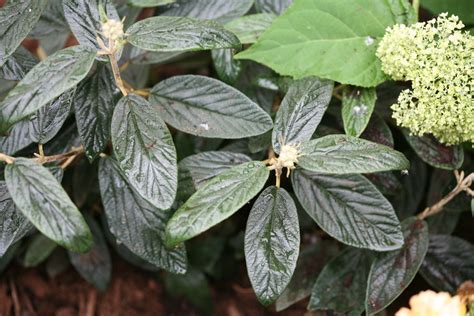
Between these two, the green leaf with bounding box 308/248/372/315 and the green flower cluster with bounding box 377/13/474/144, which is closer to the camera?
the green flower cluster with bounding box 377/13/474/144

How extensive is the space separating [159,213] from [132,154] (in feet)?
0.55

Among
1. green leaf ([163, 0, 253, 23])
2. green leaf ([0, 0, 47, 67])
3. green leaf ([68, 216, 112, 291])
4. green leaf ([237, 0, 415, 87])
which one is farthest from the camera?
green leaf ([68, 216, 112, 291])

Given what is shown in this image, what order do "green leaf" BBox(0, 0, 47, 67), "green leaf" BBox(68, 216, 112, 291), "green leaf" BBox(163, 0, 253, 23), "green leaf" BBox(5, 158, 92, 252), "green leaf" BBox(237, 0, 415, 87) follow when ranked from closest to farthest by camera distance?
"green leaf" BBox(5, 158, 92, 252) < "green leaf" BBox(0, 0, 47, 67) < "green leaf" BBox(237, 0, 415, 87) < "green leaf" BBox(163, 0, 253, 23) < "green leaf" BBox(68, 216, 112, 291)

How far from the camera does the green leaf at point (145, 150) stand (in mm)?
840

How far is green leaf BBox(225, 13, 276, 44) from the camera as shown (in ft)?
3.50

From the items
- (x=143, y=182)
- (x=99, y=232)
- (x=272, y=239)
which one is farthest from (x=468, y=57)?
(x=99, y=232)

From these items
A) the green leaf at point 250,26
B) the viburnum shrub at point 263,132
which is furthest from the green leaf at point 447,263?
the green leaf at point 250,26

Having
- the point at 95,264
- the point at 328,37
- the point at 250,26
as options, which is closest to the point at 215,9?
the point at 250,26

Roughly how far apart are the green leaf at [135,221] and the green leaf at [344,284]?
10.3 inches

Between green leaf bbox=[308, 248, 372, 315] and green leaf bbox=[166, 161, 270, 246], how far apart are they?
1.10 ft

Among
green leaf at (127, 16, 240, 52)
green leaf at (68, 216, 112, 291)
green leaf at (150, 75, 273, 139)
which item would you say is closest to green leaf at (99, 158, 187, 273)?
green leaf at (150, 75, 273, 139)

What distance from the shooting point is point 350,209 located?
96 cm

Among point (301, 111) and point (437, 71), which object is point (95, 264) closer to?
point (301, 111)

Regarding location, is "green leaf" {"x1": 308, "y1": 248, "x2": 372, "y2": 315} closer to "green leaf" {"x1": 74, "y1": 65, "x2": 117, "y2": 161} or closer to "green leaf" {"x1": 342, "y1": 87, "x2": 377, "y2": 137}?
"green leaf" {"x1": 342, "y1": 87, "x2": 377, "y2": 137}
